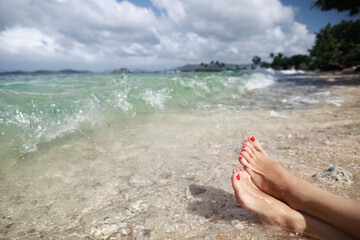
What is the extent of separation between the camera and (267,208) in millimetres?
1229

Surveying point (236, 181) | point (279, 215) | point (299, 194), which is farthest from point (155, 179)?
point (299, 194)

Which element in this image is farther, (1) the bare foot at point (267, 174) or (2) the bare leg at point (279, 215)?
(1) the bare foot at point (267, 174)

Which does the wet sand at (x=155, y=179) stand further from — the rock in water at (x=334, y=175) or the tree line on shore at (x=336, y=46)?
the tree line on shore at (x=336, y=46)

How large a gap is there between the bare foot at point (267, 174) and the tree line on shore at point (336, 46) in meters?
15.7

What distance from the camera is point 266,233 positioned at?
1.14m

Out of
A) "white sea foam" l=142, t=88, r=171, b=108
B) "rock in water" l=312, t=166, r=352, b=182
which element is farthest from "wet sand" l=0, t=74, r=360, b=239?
"white sea foam" l=142, t=88, r=171, b=108

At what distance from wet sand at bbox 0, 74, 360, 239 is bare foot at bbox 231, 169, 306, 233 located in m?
0.06

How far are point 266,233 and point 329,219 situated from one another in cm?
35

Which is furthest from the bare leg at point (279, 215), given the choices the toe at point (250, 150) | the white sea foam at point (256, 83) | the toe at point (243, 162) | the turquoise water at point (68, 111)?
the white sea foam at point (256, 83)

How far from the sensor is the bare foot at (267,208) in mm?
1163

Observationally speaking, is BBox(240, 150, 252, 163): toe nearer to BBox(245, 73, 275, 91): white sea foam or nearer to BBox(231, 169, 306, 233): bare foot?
BBox(231, 169, 306, 233): bare foot

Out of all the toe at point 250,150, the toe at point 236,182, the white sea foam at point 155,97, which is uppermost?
the white sea foam at point 155,97

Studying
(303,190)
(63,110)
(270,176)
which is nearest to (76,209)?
(270,176)

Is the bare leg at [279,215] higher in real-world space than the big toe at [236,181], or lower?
lower
